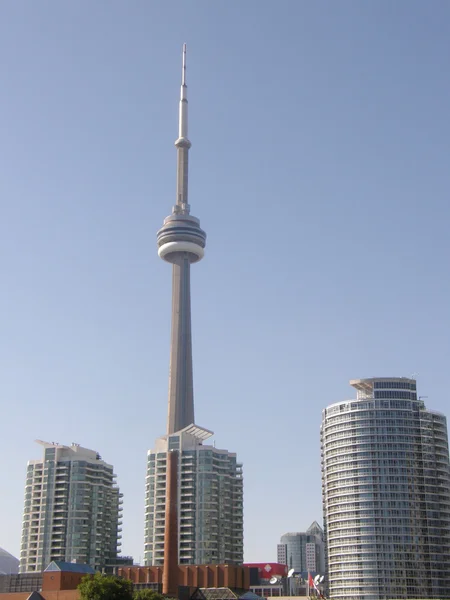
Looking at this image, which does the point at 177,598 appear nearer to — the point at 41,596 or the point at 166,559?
the point at 166,559

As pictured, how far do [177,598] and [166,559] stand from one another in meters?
8.16

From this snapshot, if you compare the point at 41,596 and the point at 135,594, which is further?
the point at 41,596

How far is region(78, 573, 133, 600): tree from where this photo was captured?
172 metres

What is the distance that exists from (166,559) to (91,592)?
2814cm

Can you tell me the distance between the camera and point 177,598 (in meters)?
196

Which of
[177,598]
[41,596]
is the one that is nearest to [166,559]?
[177,598]

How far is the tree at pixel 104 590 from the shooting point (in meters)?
172

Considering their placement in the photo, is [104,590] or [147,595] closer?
[104,590]

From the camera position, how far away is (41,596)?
196 meters

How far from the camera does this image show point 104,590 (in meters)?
173

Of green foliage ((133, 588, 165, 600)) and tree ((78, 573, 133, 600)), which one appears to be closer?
tree ((78, 573, 133, 600))

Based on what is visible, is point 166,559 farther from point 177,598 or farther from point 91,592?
point 91,592

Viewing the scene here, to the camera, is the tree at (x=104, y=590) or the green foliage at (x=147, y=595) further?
the green foliage at (x=147, y=595)

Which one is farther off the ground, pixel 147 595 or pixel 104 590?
pixel 104 590
